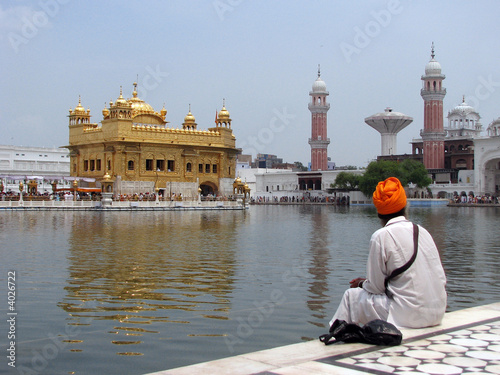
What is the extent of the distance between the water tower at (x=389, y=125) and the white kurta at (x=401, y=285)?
8192 cm

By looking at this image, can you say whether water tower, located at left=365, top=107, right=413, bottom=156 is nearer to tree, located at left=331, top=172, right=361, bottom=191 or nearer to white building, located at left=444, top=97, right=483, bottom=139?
white building, located at left=444, top=97, right=483, bottom=139

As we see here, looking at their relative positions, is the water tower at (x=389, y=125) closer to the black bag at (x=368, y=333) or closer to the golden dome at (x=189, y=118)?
the golden dome at (x=189, y=118)

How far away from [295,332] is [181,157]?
145 feet

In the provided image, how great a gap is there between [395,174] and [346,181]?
11.0 m

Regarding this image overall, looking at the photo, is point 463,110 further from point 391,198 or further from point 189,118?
point 391,198

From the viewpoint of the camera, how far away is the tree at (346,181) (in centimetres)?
7044

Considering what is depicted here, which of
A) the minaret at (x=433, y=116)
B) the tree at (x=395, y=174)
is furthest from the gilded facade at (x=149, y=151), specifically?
the minaret at (x=433, y=116)

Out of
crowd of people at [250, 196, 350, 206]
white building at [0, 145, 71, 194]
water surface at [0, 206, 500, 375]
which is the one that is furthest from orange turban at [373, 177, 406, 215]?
white building at [0, 145, 71, 194]

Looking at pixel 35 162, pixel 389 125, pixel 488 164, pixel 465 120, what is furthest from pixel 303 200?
pixel 35 162

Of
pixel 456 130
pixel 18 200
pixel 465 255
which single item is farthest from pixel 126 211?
pixel 456 130

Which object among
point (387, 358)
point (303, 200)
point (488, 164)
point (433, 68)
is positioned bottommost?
point (387, 358)

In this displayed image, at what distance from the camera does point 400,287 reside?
17.2 ft

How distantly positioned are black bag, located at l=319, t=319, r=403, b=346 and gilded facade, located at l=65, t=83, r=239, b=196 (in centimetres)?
4047

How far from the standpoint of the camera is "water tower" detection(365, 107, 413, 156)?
279 ft
